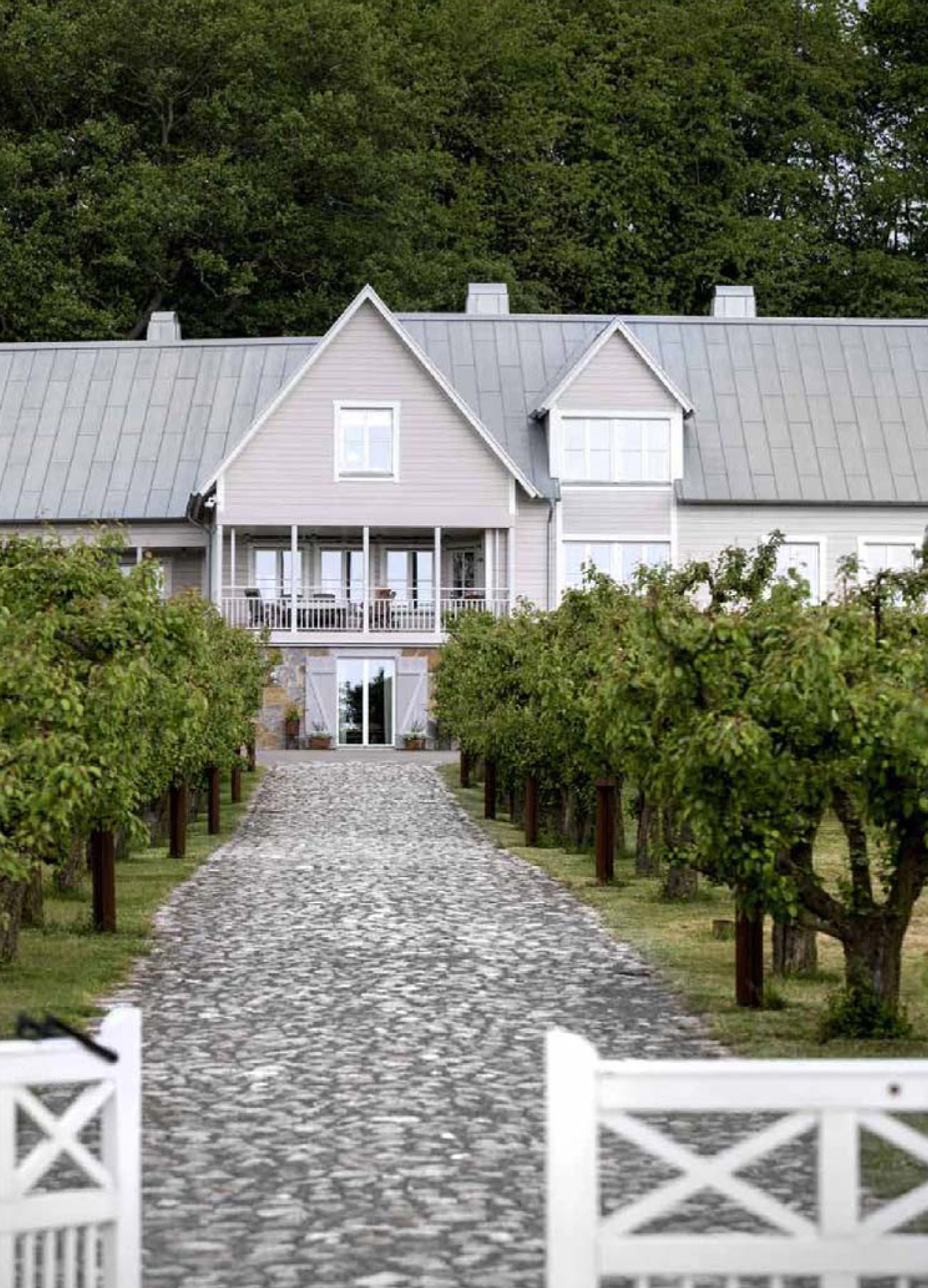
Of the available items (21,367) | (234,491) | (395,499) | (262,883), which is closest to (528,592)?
(395,499)

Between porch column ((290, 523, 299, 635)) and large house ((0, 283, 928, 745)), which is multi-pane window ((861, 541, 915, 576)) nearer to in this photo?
large house ((0, 283, 928, 745))

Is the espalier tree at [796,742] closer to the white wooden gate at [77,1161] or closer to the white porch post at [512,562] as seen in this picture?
the white wooden gate at [77,1161]

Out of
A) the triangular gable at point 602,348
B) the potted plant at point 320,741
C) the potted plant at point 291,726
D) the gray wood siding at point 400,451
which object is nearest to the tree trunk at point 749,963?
the potted plant at point 320,741

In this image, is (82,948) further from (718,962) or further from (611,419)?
(611,419)

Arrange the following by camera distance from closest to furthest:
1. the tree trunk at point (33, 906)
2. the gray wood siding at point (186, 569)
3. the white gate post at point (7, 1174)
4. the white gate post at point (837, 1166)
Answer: the white gate post at point (837, 1166) < the white gate post at point (7, 1174) < the tree trunk at point (33, 906) < the gray wood siding at point (186, 569)

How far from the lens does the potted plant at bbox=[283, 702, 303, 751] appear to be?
46625 millimetres

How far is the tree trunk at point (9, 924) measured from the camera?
14672mm

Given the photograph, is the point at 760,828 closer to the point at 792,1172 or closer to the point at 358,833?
the point at 792,1172

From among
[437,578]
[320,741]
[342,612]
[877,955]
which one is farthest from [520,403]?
[877,955]

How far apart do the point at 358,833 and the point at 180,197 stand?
35046 millimetres

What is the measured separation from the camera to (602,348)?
4806cm

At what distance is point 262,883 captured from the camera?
2027cm

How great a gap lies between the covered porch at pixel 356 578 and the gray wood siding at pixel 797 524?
162 inches

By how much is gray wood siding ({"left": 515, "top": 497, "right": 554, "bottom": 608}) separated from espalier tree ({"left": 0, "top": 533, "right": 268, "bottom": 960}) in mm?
30599
